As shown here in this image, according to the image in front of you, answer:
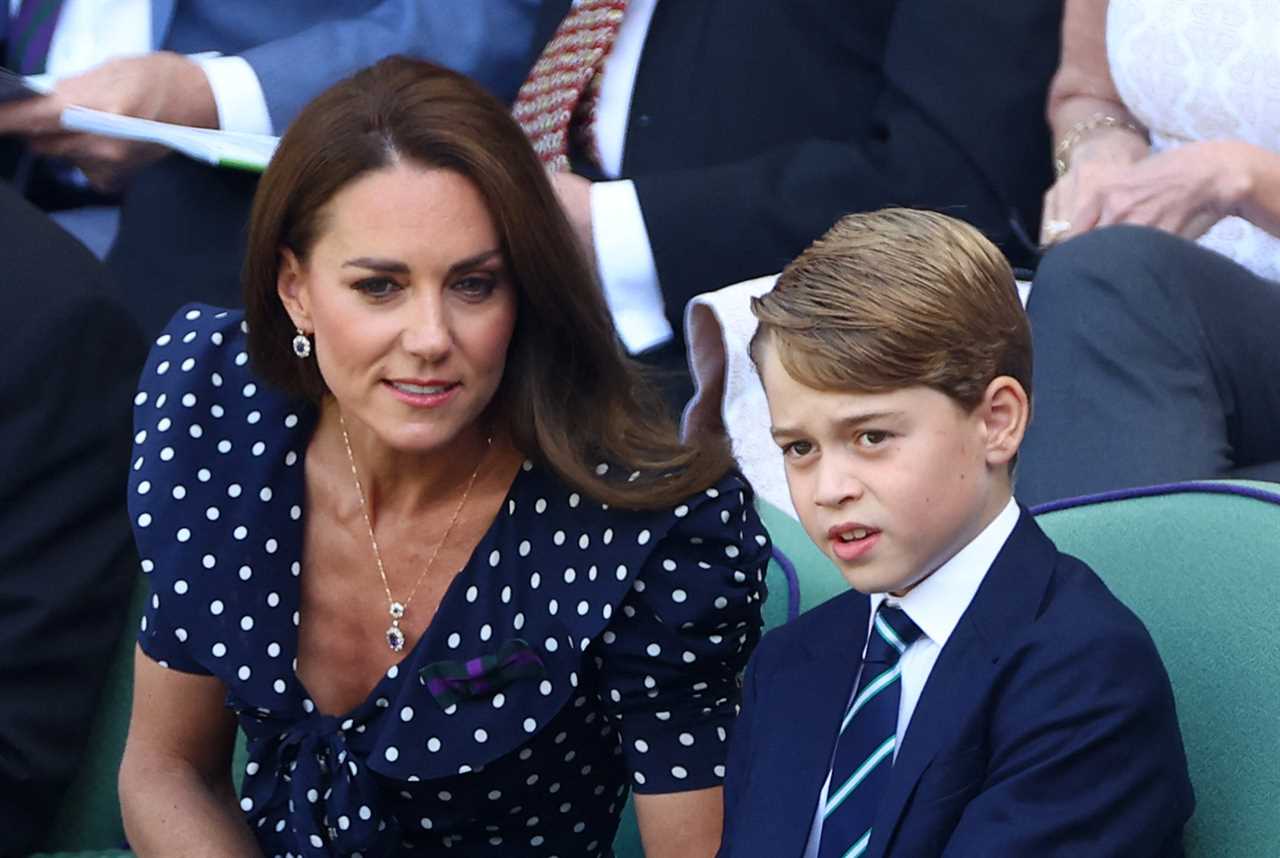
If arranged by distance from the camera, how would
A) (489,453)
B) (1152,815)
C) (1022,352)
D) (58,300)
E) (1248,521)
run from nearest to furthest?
(1152,815)
(1022,352)
(1248,521)
(489,453)
(58,300)

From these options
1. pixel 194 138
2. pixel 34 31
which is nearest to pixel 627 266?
pixel 194 138

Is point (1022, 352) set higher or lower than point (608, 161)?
higher

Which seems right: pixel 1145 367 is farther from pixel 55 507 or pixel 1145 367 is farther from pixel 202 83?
pixel 202 83

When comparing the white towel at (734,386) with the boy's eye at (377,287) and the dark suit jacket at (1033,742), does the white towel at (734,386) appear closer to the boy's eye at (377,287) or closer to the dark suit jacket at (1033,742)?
the boy's eye at (377,287)

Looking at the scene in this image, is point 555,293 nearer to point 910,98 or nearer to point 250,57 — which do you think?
point 910,98

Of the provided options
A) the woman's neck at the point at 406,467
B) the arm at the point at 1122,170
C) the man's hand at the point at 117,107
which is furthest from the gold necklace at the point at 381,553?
the man's hand at the point at 117,107

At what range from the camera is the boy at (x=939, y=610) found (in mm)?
1589

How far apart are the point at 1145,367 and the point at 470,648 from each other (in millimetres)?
851

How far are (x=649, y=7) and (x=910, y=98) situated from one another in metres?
0.43

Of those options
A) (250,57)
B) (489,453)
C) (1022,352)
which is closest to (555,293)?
(489,453)

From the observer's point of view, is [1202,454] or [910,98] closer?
[1202,454]

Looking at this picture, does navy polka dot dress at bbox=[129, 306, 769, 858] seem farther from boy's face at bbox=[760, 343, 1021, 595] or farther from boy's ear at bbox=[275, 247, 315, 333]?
boy's face at bbox=[760, 343, 1021, 595]

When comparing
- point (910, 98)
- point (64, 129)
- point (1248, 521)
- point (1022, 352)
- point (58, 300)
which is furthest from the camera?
point (64, 129)

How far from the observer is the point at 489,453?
229cm
